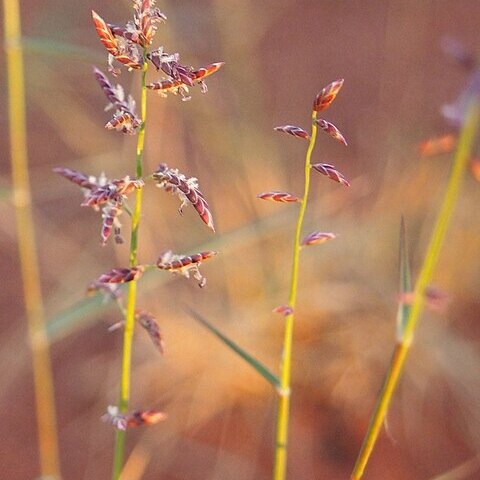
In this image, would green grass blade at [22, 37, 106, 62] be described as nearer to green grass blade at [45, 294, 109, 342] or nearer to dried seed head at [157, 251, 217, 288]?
green grass blade at [45, 294, 109, 342]

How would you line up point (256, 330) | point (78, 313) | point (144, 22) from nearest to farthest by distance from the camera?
1. point (144, 22)
2. point (78, 313)
3. point (256, 330)

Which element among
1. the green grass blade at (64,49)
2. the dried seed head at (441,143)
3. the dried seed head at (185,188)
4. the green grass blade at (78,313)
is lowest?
the dried seed head at (185,188)

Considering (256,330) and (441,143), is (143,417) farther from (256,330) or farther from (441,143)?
(256,330)

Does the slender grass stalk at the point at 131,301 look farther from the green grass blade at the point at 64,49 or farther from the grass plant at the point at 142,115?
the green grass blade at the point at 64,49

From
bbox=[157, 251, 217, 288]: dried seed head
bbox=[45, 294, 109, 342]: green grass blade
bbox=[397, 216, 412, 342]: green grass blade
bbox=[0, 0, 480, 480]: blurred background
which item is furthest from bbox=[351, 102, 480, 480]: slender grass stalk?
bbox=[0, 0, 480, 480]: blurred background

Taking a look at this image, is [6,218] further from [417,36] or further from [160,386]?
[417,36]

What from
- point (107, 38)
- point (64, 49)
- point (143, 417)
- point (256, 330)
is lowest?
point (143, 417)

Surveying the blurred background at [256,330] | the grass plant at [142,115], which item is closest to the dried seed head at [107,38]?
the grass plant at [142,115]

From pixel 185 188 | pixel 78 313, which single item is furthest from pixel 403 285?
pixel 78 313
